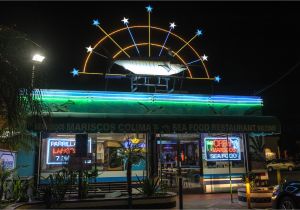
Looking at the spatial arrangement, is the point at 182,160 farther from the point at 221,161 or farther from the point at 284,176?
the point at 284,176

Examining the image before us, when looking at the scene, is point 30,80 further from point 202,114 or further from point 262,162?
point 262,162

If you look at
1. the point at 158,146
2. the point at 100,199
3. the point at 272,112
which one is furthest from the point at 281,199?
the point at 272,112

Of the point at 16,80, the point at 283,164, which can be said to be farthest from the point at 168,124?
the point at 283,164

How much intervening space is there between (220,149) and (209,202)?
13.7 ft

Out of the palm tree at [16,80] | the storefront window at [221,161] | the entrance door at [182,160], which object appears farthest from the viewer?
the storefront window at [221,161]

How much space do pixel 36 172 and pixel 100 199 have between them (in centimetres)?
424

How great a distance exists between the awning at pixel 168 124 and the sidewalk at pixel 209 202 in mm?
2755

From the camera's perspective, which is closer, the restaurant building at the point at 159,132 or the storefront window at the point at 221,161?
the restaurant building at the point at 159,132

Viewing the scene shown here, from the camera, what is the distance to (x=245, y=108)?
56.4 feet

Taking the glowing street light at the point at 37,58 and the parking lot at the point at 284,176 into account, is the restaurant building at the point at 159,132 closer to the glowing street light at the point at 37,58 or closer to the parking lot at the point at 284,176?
the parking lot at the point at 284,176

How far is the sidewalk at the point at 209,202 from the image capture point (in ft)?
Answer: 40.7

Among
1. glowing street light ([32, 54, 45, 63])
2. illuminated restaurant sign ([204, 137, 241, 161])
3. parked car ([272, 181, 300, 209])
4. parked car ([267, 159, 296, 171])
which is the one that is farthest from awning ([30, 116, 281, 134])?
parked car ([267, 159, 296, 171])

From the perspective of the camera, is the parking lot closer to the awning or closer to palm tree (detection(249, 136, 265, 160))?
palm tree (detection(249, 136, 265, 160))

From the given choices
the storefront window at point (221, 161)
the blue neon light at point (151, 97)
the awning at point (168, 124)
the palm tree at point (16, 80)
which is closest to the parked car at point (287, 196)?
the awning at point (168, 124)
